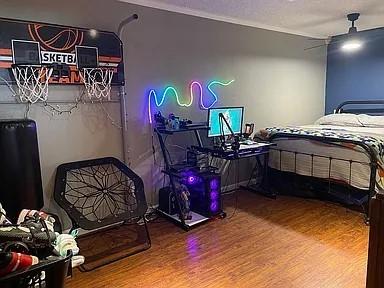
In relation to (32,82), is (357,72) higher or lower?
higher

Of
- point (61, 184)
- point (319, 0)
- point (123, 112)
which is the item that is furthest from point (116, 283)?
Result: point (319, 0)

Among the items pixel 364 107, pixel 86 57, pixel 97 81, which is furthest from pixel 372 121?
pixel 86 57

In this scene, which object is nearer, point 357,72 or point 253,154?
point 253,154

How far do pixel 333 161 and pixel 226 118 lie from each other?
129 centimetres

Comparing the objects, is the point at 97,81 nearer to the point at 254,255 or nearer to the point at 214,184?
the point at 214,184

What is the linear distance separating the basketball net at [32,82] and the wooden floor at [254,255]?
1.50 metres

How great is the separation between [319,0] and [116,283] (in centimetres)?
330

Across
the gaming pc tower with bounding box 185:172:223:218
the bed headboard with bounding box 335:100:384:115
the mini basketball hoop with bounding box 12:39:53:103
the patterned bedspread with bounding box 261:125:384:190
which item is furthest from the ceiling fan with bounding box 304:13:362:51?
the mini basketball hoop with bounding box 12:39:53:103

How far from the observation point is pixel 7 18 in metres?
2.43

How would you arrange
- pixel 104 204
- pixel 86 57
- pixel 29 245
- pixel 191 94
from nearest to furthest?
pixel 29 245, pixel 86 57, pixel 104 204, pixel 191 94

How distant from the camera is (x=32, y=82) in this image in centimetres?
260

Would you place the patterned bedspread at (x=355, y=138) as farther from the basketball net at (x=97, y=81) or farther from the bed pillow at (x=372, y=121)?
the basketball net at (x=97, y=81)

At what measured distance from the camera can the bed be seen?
3.20 m

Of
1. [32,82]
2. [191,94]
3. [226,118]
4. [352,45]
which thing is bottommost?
[226,118]
